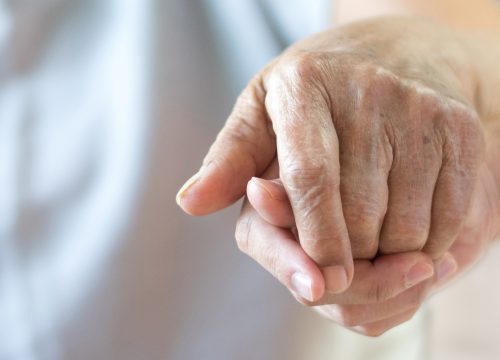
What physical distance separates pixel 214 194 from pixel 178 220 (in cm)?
17

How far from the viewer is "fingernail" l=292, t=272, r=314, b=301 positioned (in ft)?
1.37

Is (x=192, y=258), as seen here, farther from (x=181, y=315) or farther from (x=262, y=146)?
(x=262, y=146)

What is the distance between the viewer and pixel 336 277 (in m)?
0.43

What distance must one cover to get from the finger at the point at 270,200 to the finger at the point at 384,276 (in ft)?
0.25

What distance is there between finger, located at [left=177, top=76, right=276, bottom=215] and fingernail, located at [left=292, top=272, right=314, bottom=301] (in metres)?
0.09

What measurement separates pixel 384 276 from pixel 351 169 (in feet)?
0.31

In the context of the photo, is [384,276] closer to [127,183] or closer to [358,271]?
[358,271]

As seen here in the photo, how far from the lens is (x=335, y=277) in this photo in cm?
43

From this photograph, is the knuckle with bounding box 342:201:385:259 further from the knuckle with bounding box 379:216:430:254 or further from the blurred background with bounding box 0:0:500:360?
the blurred background with bounding box 0:0:500:360

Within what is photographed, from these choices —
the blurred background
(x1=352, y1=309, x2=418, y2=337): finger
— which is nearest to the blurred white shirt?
the blurred background

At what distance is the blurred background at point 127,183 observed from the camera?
592mm

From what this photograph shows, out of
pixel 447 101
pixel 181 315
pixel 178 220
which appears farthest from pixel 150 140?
pixel 447 101

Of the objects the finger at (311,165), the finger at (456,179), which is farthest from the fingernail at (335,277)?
the finger at (456,179)

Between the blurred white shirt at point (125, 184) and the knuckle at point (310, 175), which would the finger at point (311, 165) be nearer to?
the knuckle at point (310, 175)
